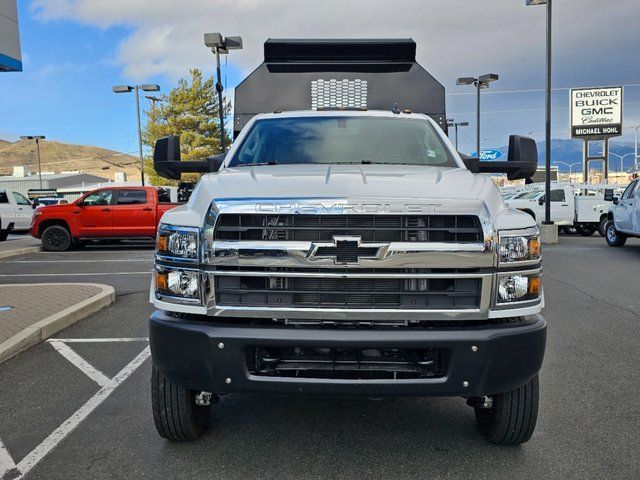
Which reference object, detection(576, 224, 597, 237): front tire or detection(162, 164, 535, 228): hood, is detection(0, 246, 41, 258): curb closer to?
detection(162, 164, 535, 228): hood

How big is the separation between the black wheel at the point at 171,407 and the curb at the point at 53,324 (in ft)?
8.67

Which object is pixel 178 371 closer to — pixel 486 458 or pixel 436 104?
pixel 486 458

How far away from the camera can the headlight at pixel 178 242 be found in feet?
9.71

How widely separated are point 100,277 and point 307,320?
29.1 feet

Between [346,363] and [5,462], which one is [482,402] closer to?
[346,363]

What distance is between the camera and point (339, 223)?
2.88 meters

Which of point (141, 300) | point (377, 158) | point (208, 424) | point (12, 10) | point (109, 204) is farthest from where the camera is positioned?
point (109, 204)

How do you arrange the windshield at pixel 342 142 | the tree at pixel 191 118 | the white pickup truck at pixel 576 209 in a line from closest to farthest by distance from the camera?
the windshield at pixel 342 142 < the white pickup truck at pixel 576 209 < the tree at pixel 191 118

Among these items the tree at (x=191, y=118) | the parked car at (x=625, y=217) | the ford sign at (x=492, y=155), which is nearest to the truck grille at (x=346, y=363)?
the parked car at (x=625, y=217)

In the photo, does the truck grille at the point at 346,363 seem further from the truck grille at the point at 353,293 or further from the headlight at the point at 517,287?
the headlight at the point at 517,287

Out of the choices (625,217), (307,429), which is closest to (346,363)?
(307,429)

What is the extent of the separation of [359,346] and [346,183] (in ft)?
2.84

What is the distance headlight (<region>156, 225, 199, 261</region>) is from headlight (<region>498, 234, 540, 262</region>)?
154 cm

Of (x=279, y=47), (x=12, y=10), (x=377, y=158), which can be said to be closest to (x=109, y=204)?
(x=12, y=10)
